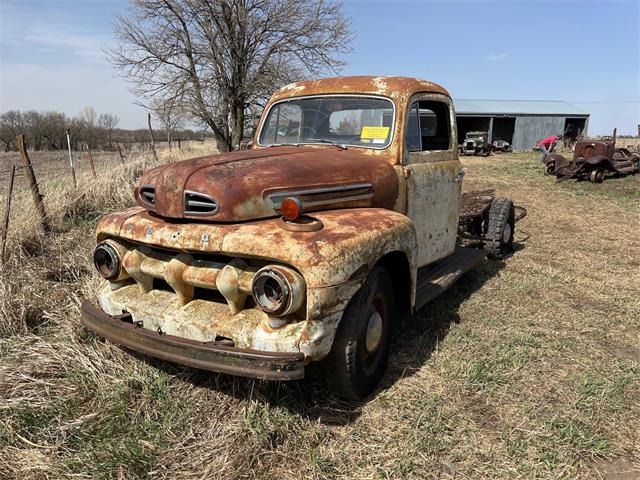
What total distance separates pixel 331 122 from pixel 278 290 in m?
2.00

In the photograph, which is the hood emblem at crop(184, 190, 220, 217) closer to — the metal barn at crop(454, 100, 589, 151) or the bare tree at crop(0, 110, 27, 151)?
the metal barn at crop(454, 100, 589, 151)

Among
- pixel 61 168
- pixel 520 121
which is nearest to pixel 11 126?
pixel 61 168

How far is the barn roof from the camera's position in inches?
1248

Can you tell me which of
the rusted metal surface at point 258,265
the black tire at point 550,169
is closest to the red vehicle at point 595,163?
the black tire at point 550,169

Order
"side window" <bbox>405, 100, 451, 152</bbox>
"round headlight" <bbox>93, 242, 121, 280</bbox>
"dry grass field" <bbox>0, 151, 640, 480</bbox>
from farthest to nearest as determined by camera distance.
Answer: "side window" <bbox>405, 100, 451, 152</bbox> → "round headlight" <bbox>93, 242, 121, 280</bbox> → "dry grass field" <bbox>0, 151, 640, 480</bbox>

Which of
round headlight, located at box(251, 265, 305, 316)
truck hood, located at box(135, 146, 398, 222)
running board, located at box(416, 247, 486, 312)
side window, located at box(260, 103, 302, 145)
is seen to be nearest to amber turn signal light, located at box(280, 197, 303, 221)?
truck hood, located at box(135, 146, 398, 222)

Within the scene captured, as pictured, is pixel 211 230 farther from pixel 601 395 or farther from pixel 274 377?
pixel 601 395

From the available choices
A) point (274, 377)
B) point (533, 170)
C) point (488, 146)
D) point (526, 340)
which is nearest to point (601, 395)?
point (526, 340)

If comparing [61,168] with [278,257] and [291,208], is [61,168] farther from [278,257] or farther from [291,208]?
[278,257]

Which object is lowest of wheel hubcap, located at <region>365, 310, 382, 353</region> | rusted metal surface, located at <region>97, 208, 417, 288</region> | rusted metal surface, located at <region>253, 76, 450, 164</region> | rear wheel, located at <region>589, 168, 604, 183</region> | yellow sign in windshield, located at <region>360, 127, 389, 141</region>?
rear wheel, located at <region>589, 168, 604, 183</region>

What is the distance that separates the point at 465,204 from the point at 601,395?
3788mm

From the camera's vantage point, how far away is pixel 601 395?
293 centimetres

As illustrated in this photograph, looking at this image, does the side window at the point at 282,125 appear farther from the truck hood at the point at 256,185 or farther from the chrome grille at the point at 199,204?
the chrome grille at the point at 199,204

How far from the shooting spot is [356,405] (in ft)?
9.21
